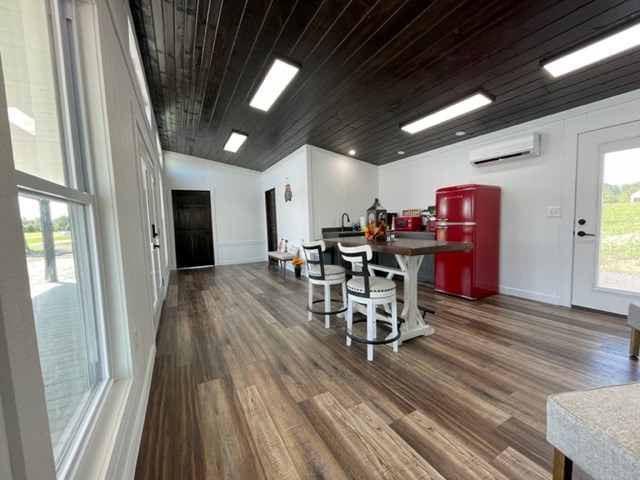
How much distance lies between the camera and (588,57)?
2162 mm

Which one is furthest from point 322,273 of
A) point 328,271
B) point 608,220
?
point 608,220

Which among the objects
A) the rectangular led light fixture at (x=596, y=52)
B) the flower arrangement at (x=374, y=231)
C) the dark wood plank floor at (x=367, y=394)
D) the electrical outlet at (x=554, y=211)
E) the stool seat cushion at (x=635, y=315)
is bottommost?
the dark wood plank floor at (x=367, y=394)

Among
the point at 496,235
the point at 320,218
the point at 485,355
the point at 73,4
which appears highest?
the point at 73,4

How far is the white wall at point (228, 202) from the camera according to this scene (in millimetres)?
6656

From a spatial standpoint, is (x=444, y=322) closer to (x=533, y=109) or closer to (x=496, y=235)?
(x=496, y=235)

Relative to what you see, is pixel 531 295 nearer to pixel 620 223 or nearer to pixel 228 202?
pixel 620 223

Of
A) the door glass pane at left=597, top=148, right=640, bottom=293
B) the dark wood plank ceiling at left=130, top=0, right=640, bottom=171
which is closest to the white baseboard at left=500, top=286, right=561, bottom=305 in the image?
the door glass pane at left=597, top=148, right=640, bottom=293

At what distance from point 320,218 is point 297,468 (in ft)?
13.7

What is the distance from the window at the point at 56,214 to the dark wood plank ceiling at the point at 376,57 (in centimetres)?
136

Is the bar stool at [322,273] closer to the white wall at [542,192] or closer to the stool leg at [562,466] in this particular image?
the stool leg at [562,466]

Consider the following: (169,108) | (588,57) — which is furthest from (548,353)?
(169,108)

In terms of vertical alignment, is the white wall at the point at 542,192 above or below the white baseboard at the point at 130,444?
Result: above

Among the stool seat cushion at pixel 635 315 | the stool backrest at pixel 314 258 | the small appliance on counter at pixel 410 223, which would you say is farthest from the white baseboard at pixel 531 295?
the stool backrest at pixel 314 258

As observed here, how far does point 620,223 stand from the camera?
2.84 m
